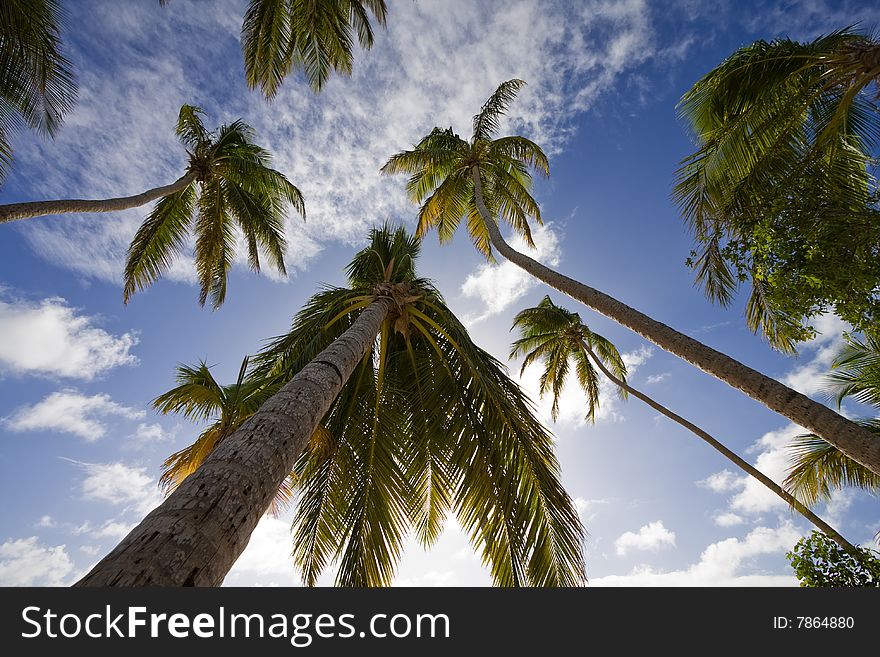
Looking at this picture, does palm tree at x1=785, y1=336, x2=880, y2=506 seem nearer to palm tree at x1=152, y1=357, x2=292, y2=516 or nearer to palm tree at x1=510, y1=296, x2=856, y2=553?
palm tree at x1=510, y1=296, x2=856, y2=553

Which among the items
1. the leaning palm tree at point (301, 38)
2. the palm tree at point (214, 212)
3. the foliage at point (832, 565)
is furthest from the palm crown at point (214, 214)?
the foliage at point (832, 565)

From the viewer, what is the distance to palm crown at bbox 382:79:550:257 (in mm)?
11117

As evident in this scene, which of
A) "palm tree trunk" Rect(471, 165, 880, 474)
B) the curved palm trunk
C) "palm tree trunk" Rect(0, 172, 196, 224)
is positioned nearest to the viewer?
the curved palm trunk

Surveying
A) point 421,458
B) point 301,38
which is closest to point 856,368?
point 421,458

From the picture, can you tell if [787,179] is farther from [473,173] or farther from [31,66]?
[31,66]

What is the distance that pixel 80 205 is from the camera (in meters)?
8.20

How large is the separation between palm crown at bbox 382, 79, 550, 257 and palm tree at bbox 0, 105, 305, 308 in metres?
3.66

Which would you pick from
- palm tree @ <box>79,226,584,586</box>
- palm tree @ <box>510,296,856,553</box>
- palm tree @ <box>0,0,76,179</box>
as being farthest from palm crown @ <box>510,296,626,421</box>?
palm tree @ <box>0,0,76,179</box>

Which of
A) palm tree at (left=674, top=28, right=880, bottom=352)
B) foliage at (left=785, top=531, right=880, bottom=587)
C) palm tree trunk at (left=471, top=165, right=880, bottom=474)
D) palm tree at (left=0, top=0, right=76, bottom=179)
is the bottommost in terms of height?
foliage at (left=785, top=531, right=880, bottom=587)

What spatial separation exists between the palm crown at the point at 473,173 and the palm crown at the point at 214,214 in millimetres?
3730

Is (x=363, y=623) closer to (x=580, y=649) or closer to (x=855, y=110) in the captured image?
(x=580, y=649)

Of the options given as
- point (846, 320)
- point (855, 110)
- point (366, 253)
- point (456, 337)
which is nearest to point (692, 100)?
point (855, 110)

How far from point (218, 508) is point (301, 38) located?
9.87 metres

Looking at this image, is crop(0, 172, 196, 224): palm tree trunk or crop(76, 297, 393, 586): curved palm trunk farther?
crop(0, 172, 196, 224): palm tree trunk
